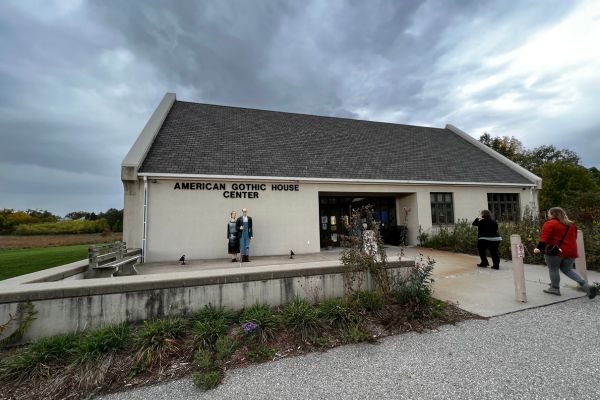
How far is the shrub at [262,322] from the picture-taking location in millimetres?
3854

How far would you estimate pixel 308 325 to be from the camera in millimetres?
3998

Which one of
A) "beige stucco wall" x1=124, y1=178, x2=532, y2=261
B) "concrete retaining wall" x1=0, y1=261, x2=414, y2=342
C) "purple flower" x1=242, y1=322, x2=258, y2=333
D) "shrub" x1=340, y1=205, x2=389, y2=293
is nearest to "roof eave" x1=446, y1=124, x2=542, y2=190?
"beige stucco wall" x1=124, y1=178, x2=532, y2=261

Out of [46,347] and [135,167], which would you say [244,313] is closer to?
[46,347]

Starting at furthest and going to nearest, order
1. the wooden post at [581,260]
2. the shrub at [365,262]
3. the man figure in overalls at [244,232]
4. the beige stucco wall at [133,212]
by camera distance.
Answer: the beige stucco wall at [133,212], the man figure in overalls at [244,232], the wooden post at [581,260], the shrub at [365,262]

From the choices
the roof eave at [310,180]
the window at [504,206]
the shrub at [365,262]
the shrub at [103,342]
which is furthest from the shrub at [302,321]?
the window at [504,206]

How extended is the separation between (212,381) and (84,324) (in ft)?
7.84

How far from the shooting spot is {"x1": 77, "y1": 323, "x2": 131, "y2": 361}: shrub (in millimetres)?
3340

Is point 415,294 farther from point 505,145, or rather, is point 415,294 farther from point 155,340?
point 505,145

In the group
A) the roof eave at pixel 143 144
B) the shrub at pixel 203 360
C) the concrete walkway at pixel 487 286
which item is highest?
the roof eave at pixel 143 144

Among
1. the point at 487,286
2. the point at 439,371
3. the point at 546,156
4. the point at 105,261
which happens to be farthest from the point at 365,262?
the point at 546,156

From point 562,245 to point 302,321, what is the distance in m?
5.31

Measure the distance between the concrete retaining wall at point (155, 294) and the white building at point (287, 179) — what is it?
6.73 m

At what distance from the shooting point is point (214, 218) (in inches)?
445

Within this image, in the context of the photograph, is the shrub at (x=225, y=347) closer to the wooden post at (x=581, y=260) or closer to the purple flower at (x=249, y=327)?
the purple flower at (x=249, y=327)
